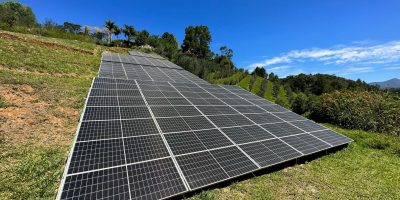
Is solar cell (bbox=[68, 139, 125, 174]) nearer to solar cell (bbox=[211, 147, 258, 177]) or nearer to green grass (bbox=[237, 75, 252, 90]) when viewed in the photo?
solar cell (bbox=[211, 147, 258, 177])

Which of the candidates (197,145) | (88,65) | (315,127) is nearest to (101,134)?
(197,145)

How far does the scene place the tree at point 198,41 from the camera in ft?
299

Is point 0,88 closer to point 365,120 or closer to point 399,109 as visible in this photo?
point 365,120

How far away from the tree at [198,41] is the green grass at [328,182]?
8445 centimetres

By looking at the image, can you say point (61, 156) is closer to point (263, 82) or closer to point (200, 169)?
point (200, 169)

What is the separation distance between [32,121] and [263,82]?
84869 millimetres


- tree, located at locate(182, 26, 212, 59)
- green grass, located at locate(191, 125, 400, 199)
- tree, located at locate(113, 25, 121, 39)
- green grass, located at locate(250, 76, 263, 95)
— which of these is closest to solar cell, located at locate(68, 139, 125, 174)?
green grass, located at locate(191, 125, 400, 199)

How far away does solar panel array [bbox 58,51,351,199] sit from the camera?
5.24m

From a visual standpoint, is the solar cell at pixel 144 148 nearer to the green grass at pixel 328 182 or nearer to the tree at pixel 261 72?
the green grass at pixel 328 182

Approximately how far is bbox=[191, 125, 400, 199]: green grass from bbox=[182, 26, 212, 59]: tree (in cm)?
8445

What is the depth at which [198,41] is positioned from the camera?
9394cm

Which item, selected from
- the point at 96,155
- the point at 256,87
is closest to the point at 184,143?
the point at 96,155

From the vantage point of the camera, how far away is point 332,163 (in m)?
A: 8.95

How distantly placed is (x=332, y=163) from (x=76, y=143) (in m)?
9.37
